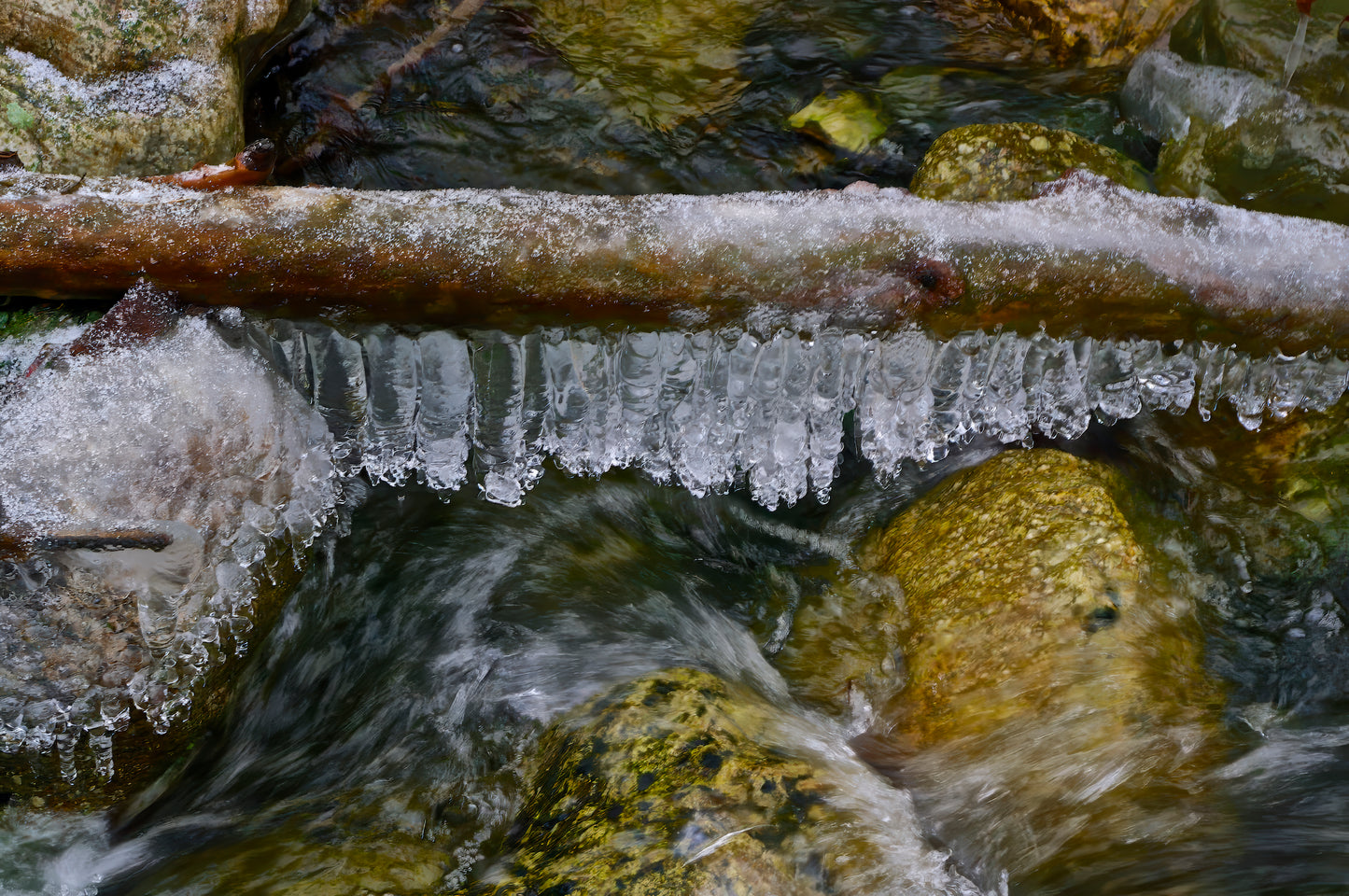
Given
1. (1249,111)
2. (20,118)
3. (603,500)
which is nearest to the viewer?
(20,118)

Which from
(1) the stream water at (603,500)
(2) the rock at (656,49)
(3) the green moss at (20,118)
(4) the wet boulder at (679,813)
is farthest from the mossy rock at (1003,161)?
(3) the green moss at (20,118)

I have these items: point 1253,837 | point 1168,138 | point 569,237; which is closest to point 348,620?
point 569,237

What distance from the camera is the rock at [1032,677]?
2.45m

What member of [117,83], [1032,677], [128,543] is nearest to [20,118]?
[117,83]

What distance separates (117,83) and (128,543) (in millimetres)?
1723

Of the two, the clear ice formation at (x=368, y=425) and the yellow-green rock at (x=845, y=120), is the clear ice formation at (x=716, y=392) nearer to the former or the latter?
the clear ice formation at (x=368, y=425)

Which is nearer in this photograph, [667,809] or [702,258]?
[667,809]

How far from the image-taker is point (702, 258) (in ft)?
7.64

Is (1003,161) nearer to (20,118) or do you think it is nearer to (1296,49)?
(1296,49)

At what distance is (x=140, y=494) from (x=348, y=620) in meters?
0.88

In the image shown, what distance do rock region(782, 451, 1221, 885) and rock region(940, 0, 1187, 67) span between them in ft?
5.24

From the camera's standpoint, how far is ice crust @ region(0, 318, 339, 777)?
6.96 feet

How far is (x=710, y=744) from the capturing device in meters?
2.24

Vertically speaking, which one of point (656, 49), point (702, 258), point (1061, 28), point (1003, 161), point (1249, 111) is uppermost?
point (1061, 28)
